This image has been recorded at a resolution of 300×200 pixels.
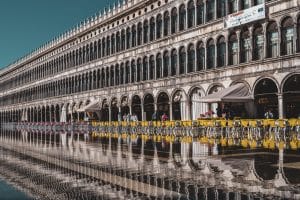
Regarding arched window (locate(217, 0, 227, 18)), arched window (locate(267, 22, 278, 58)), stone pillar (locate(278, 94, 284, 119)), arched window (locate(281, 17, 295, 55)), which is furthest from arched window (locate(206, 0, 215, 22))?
stone pillar (locate(278, 94, 284, 119))

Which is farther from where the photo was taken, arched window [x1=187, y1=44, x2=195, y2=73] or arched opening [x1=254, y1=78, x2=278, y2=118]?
arched window [x1=187, y1=44, x2=195, y2=73]

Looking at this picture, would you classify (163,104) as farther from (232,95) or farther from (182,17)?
(232,95)

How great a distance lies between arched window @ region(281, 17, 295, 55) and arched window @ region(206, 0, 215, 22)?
8.12 m

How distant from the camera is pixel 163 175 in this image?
406 inches

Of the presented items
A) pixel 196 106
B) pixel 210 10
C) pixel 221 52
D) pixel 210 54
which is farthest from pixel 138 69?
pixel 221 52

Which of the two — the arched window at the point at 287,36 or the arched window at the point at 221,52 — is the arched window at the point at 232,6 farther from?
the arched window at the point at 287,36

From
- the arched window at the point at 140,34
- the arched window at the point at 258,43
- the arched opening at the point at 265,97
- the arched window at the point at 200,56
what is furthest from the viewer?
→ the arched window at the point at 140,34

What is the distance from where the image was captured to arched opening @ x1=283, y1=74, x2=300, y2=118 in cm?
2970

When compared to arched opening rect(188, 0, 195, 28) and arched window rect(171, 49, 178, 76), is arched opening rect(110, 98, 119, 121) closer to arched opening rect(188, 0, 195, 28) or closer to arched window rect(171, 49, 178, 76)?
arched window rect(171, 49, 178, 76)

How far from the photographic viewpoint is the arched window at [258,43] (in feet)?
105

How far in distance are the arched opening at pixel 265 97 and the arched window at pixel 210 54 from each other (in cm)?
580

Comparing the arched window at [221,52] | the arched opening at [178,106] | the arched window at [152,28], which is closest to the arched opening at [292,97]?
the arched window at [221,52]

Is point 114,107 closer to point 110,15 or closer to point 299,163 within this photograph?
point 110,15

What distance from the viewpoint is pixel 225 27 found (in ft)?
115
